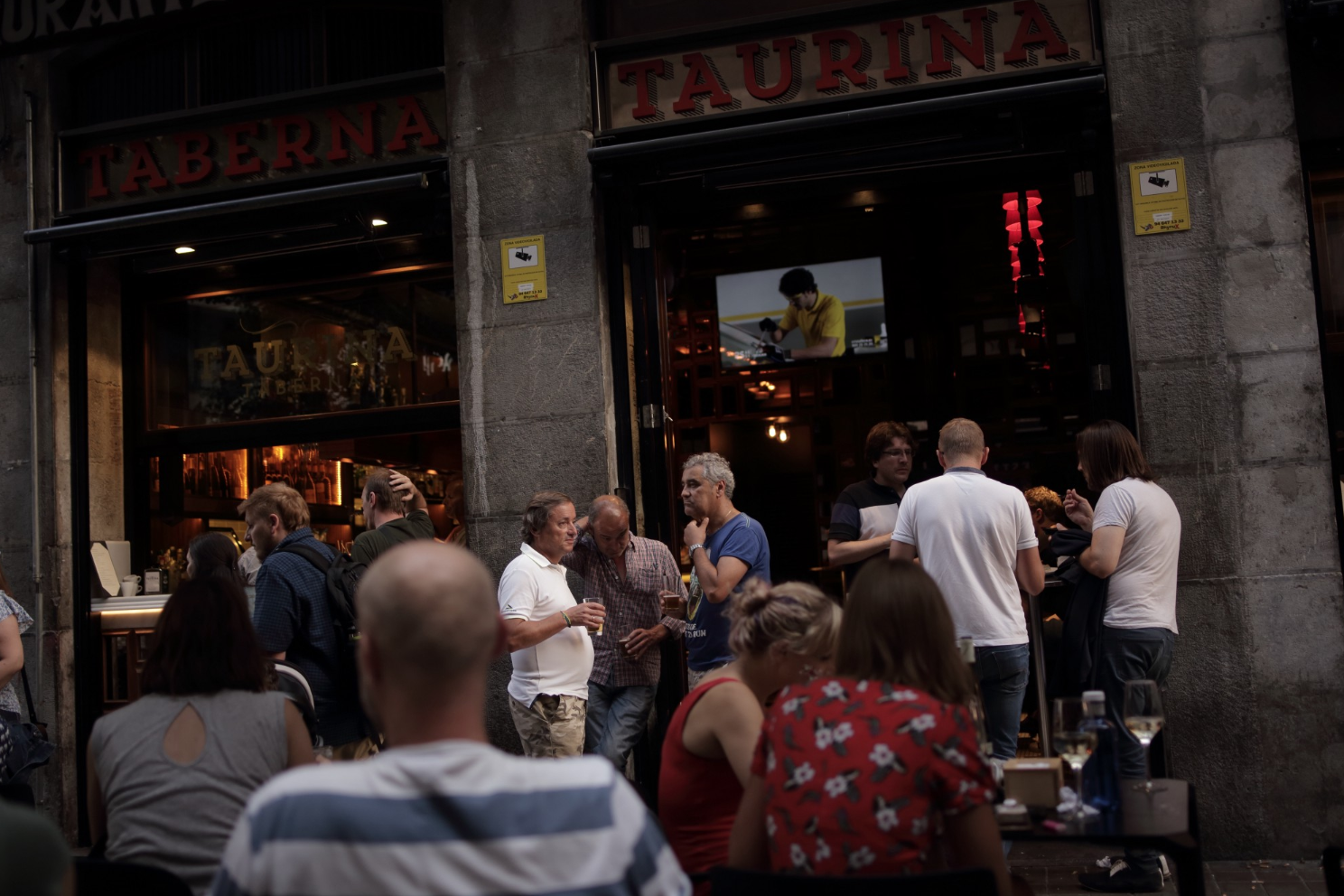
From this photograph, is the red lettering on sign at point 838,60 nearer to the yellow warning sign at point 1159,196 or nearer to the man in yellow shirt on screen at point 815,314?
the yellow warning sign at point 1159,196

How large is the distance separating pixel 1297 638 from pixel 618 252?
3.87 metres

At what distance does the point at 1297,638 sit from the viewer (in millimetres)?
5461

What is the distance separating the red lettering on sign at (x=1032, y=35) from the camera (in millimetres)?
6004

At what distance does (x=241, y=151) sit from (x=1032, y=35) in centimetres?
458

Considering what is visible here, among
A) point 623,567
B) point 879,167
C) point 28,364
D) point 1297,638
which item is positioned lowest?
point 1297,638

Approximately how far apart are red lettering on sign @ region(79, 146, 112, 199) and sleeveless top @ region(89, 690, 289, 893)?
18.1ft

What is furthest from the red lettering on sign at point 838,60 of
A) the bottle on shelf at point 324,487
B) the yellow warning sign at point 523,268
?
the bottle on shelf at point 324,487

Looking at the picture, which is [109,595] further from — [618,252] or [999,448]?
[999,448]

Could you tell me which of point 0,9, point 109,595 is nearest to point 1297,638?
point 109,595

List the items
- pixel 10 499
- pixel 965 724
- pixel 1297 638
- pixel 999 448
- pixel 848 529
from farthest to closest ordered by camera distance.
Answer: pixel 999 448
pixel 10 499
pixel 848 529
pixel 1297 638
pixel 965 724

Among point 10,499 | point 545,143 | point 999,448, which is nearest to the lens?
point 545,143

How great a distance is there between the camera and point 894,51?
622cm

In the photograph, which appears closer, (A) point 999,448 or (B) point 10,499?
(B) point 10,499

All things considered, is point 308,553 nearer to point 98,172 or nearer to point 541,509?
point 541,509
